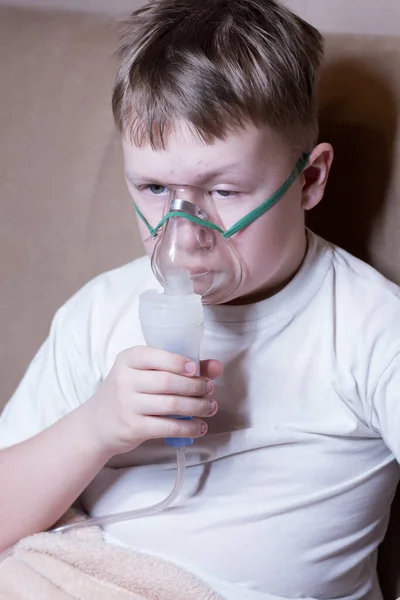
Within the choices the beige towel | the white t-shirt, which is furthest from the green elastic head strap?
the beige towel

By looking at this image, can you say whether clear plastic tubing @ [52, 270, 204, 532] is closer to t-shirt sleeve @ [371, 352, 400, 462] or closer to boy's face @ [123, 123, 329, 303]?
boy's face @ [123, 123, 329, 303]

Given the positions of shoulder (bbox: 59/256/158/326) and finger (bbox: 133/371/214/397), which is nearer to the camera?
finger (bbox: 133/371/214/397)

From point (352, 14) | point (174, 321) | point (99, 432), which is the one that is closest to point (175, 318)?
point (174, 321)

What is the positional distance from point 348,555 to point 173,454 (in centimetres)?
25

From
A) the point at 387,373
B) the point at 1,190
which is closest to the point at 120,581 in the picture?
the point at 387,373

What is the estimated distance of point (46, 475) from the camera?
1.08m

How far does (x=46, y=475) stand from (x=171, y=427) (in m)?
0.23

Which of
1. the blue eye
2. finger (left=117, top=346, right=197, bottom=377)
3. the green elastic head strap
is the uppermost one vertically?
the blue eye

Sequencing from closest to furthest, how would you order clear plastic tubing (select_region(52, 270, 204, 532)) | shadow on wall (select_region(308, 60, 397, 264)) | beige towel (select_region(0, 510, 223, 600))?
1. clear plastic tubing (select_region(52, 270, 204, 532))
2. beige towel (select_region(0, 510, 223, 600))
3. shadow on wall (select_region(308, 60, 397, 264))

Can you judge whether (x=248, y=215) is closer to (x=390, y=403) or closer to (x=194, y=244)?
(x=194, y=244)

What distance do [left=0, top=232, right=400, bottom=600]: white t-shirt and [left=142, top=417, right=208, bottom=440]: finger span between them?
0.45 feet

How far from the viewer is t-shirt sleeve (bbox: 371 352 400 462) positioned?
3.30ft

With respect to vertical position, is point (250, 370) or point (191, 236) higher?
point (191, 236)

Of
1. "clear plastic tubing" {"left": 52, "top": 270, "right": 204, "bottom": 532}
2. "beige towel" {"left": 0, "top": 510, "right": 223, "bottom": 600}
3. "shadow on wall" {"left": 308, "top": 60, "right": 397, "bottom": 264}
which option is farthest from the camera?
"shadow on wall" {"left": 308, "top": 60, "right": 397, "bottom": 264}
